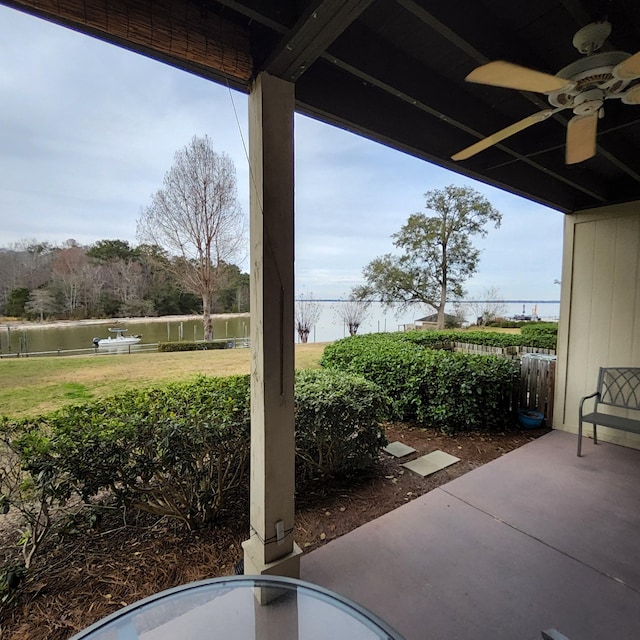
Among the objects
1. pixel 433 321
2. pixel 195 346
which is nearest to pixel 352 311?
pixel 433 321

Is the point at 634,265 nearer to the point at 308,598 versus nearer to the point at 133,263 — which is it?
the point at 308,598

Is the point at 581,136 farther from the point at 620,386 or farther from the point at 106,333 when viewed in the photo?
the point at 106,333

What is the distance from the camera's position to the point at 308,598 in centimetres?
114

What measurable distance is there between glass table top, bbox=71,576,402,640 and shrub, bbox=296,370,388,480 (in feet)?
3.84

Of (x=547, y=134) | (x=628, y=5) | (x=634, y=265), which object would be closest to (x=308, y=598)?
(x=628, y=5)

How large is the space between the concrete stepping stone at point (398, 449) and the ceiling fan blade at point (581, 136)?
8.77ft

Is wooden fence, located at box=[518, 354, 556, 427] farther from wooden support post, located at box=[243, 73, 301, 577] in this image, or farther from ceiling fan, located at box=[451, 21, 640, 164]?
wooden support post, located at box=[243, 73, 301, 577]

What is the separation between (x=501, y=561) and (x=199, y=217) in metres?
3.62

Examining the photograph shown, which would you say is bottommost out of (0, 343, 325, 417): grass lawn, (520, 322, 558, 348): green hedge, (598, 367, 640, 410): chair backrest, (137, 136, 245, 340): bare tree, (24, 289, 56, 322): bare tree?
(598, 367, 640, 410): chair backrest

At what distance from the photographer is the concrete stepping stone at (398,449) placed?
3154 millimetres

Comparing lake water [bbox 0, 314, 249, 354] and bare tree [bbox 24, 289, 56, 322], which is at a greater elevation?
bare tree [bbox 24, 289, 56, 322]

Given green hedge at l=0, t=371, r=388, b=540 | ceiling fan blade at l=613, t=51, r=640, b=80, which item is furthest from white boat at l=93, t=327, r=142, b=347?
ceiling fan blade at l=613, t=51, r=640, b=80

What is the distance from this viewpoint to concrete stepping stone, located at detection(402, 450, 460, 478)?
9.40 ft

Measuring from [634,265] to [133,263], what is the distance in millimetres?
4721
